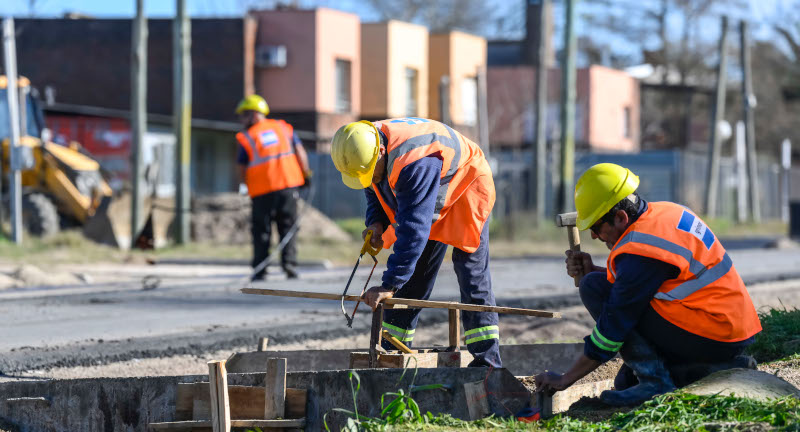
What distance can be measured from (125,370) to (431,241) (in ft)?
7.93

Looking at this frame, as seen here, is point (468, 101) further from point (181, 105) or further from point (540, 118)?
point (181, 105)

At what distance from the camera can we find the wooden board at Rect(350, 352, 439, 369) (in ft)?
17.0

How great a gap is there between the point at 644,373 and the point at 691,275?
1.82ft

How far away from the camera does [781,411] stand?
4.04 metres

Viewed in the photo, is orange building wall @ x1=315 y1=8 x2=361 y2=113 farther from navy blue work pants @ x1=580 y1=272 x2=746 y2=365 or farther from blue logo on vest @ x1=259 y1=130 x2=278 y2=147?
navy blue work pants @ x1=580 y1=272 x2=746 y2=365

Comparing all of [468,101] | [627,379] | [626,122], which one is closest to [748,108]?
[468,101]

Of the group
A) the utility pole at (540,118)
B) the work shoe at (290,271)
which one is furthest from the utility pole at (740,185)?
the work shoe at (290,271)

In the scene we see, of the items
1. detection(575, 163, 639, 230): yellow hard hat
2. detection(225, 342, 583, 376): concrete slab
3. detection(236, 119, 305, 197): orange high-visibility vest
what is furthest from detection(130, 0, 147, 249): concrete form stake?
detection(575, 163, 639, 230): yellow hard hat

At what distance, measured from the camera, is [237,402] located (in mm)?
4672

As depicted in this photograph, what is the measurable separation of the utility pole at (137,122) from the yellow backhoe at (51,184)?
699mm

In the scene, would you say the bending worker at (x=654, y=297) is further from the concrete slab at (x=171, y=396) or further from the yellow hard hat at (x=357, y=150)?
the yellow hard hat at (x=357, y=150)

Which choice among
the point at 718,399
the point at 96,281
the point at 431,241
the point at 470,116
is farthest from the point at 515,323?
the point at 470,116

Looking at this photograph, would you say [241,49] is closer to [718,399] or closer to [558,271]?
[558,271]

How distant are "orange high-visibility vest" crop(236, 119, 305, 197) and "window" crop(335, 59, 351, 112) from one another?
2316cm
